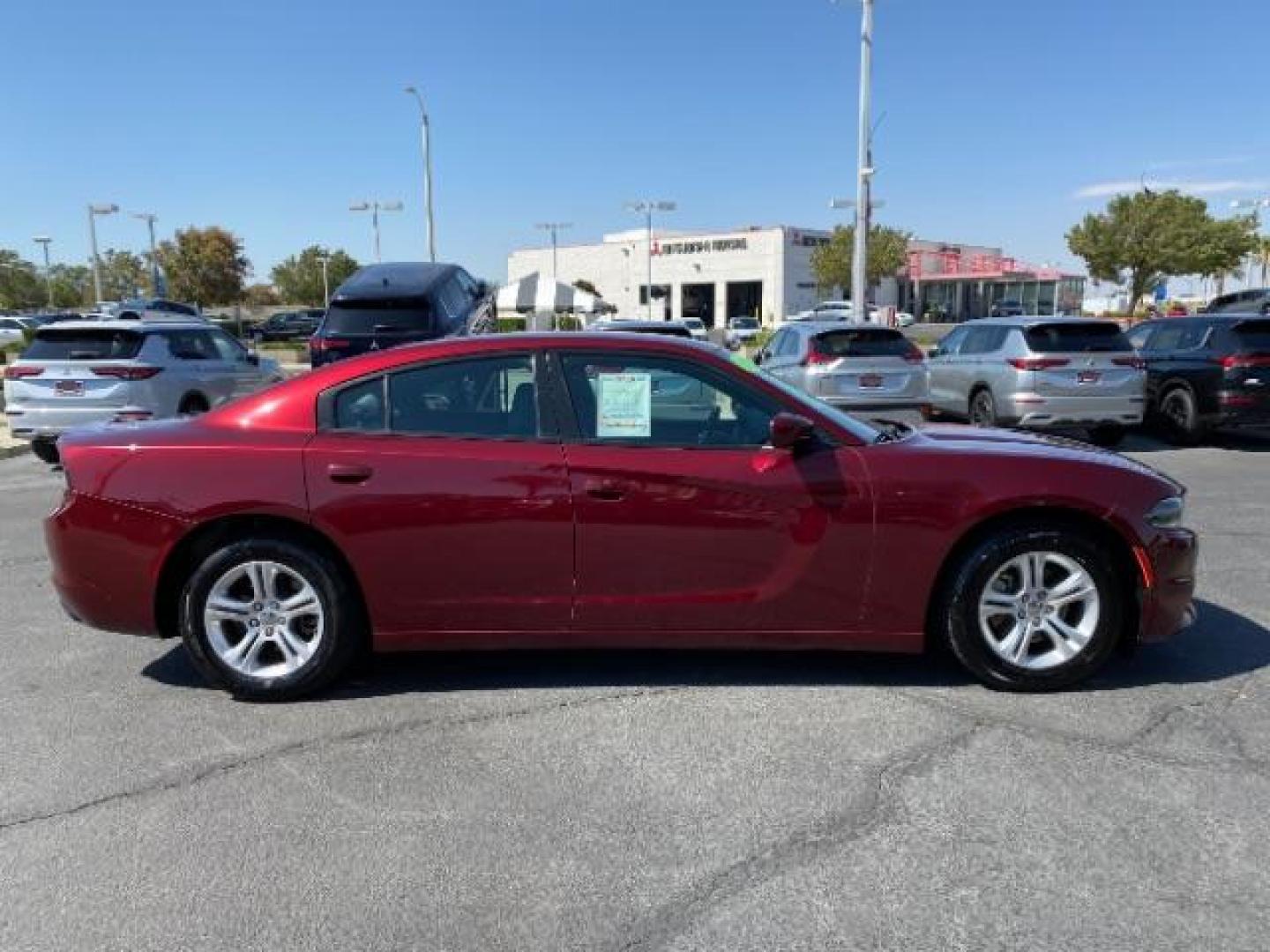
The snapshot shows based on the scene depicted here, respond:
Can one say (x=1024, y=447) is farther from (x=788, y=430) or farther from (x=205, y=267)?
(x=205, y=267)

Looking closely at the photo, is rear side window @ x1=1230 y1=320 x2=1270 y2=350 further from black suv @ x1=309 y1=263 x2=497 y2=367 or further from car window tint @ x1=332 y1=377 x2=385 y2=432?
car window tint @ x1=332 y1=377 x2=385 y2=432

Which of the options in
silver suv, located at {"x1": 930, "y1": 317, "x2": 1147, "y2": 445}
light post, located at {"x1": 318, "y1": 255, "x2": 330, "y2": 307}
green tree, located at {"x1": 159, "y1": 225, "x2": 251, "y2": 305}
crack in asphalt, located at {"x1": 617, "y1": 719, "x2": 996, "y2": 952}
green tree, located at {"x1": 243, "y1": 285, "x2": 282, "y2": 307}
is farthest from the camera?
green tree, located at {"x1": 243, "y1": 285, "x2": 282, "y2": 307}

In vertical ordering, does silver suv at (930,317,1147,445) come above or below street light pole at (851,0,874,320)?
below

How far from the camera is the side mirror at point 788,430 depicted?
4008mm

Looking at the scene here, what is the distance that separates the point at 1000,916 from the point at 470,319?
12.5 metres

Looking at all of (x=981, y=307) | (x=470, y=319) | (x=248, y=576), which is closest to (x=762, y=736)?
(x=248, y=576)

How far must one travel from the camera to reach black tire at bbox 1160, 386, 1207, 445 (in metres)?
11.8

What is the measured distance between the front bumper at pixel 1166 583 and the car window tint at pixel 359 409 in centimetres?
332

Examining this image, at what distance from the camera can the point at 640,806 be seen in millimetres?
3291

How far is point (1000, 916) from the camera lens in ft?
8.78

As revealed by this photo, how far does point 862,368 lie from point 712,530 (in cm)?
787

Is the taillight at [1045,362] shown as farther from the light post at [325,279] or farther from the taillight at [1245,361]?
the light post at [325,279]

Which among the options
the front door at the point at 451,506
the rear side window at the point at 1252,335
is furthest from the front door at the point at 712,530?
the rear side window at the point at 1252,335

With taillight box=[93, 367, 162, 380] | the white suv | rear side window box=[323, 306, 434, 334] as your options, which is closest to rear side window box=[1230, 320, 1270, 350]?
rear side window box=[323, 306, 434, 334]
